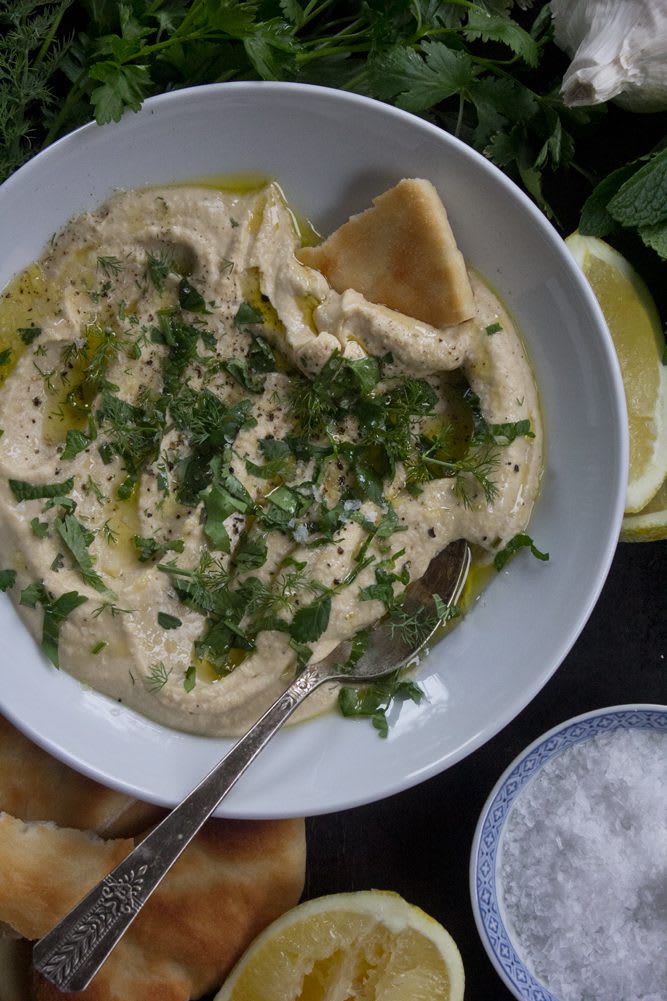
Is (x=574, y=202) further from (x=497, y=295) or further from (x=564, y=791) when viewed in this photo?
(x=564, y=791)

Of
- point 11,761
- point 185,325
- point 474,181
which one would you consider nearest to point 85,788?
point 11,761

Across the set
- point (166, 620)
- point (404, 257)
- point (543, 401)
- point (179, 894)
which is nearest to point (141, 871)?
point (179, 894)

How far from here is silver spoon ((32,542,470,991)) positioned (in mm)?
2580

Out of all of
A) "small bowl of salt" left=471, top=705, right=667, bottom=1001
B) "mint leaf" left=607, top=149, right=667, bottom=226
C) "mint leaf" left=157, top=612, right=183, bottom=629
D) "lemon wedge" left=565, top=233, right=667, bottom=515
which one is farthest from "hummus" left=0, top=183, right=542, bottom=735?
"small bowl of salt" left=471, top=705, right=667, bottom=1001

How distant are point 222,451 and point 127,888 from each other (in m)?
1.24

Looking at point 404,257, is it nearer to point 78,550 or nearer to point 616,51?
point 616,51

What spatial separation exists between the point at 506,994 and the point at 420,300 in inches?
89.4

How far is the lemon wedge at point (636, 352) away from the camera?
3.00m

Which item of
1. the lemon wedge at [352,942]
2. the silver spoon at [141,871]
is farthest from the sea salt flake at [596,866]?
the silver spoon at [141,871]

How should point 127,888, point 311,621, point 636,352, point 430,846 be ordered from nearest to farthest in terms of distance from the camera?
point 127,888
point 311,621
point 636,352
point 430,846

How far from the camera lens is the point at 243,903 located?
9.82 ft

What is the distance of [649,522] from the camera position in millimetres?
2996

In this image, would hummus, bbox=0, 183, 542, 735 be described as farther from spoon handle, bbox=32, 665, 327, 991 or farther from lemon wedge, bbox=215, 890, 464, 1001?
lemon wedge, bbox=215, 890, 464, 1001

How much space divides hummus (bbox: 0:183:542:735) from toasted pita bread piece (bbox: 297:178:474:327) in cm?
→ 5
